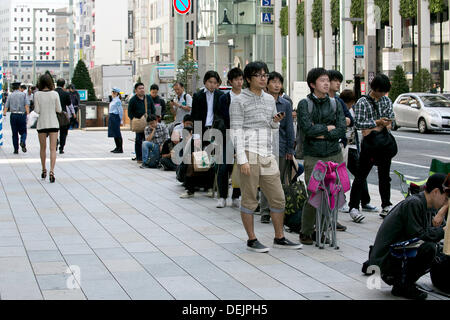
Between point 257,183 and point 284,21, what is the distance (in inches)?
2139

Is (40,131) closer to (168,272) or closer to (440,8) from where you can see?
(168,272)

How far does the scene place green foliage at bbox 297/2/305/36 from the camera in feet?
191

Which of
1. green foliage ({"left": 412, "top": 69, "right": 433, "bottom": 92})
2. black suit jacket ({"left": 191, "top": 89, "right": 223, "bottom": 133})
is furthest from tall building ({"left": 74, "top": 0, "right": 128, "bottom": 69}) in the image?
black suit jacket ({"left": 191, "top": 89, "right": 223, "bottom": 133})

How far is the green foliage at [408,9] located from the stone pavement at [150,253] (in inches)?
1258

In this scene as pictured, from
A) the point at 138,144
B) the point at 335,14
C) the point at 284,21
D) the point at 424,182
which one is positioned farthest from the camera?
the point at 284,21

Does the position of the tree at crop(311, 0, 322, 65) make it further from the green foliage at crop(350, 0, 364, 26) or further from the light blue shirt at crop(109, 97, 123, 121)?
the light blue shirt at crop(109, 97, 123, 121)

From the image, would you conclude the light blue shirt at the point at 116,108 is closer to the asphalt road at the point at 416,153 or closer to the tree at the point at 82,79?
the asphalt road at the point at 416,153

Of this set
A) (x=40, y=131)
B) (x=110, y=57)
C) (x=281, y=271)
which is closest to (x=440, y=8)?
(x=40, y=131)

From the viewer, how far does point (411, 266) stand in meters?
6.29

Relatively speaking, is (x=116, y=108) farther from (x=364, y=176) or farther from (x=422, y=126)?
(x=422, y=126)

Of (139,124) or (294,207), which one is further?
(139,124)

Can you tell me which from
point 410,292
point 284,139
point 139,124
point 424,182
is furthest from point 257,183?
point 139,124
